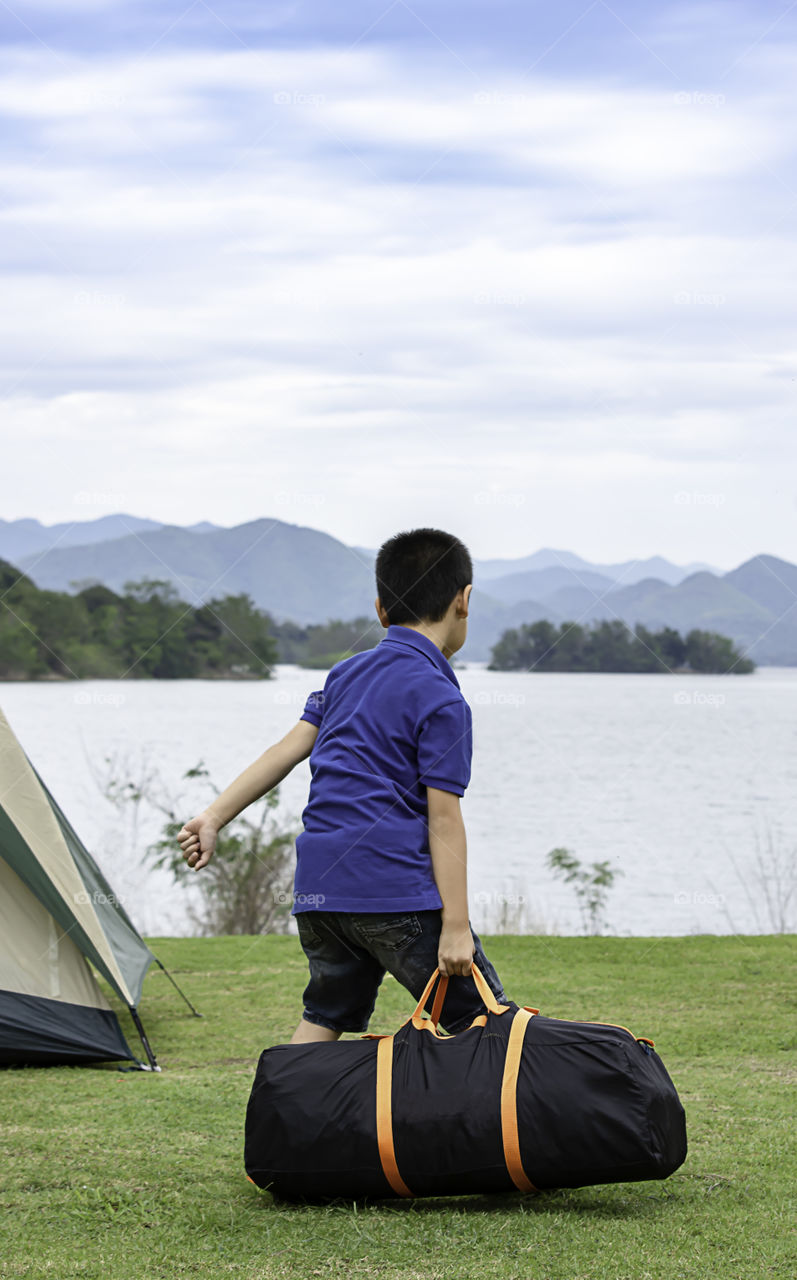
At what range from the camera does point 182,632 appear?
1292 centimetres

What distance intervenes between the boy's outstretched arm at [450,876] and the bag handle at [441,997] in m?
0.04

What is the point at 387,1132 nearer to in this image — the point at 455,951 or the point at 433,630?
the point at 455,951

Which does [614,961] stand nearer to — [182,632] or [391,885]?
[391,885]

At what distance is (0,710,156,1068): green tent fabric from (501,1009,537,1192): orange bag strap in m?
2.13

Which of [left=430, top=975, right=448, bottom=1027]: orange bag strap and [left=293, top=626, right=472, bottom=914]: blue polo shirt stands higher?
[left=293, top=626, right=472, bottom=914]: blue polo shirt

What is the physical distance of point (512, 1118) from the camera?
238cm

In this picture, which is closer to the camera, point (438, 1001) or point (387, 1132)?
point (387, 1132)

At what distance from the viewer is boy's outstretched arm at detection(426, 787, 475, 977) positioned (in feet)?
8.18

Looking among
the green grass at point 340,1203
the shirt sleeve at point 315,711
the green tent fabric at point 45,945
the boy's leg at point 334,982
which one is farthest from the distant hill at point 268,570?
the boy's leg at point 334,982

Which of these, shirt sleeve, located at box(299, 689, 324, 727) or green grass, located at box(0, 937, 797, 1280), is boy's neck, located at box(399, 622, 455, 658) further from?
green grass, located at box(0, 937, 797, 1280)

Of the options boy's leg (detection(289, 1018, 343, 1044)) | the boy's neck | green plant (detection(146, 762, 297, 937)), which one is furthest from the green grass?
green plant (detection(146, 762, 297, 937))

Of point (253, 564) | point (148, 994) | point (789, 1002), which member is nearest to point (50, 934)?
point (148, 994)

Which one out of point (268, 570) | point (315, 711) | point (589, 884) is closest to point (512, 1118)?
point (315, 711)

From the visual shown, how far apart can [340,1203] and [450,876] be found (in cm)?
76
